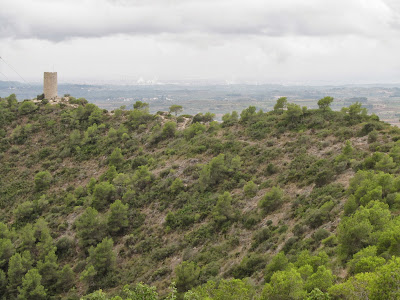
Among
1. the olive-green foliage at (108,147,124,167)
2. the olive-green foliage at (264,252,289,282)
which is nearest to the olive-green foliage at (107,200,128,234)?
the olive-green foliage at (108,147,124,167)

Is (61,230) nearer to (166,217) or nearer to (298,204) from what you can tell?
(166,217)

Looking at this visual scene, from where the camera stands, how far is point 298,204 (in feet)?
79.8

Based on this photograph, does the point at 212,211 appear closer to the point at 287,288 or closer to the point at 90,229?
the point at 90,229

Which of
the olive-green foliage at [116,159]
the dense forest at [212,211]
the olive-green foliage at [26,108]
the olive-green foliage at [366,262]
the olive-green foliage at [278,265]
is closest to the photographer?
the olive-green foliage at [366,262]

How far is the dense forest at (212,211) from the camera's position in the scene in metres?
14.1

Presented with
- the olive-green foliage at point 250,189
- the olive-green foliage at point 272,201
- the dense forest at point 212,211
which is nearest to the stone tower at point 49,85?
the dense forest at point 212,211

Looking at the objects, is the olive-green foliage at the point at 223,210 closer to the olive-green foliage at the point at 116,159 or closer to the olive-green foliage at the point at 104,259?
the olive-green foliage at the point at 104,259

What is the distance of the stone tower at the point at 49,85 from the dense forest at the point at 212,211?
55.3 feet

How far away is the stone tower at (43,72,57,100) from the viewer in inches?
2549

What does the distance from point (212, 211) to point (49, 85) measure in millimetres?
51932

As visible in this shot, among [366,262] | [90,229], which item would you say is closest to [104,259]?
[90,229]

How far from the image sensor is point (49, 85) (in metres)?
65.2

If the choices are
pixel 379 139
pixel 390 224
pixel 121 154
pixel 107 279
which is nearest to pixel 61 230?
pixel 107 279

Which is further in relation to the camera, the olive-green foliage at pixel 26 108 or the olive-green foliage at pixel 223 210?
the olive-green foliage at pixel 26 108
